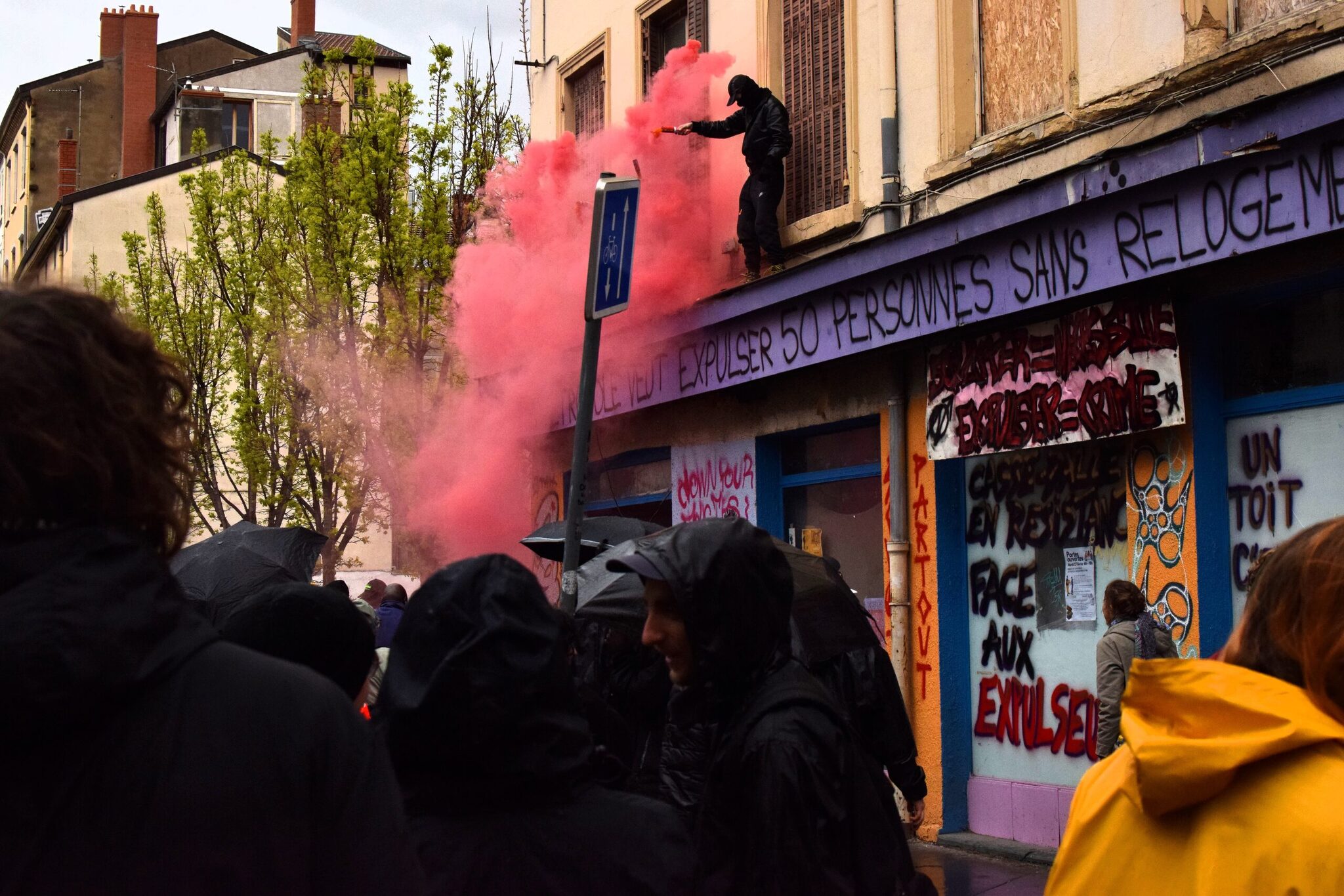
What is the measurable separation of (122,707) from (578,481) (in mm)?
4425

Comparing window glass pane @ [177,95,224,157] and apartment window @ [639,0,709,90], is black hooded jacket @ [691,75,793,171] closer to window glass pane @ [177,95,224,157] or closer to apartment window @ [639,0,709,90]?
apartment window @ [639,0,709,90]

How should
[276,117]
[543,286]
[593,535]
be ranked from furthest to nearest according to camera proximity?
[276,117]
[543,286]
[593,535]

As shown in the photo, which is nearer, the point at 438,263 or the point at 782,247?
the point at 782,247

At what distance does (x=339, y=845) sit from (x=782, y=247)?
1045cm

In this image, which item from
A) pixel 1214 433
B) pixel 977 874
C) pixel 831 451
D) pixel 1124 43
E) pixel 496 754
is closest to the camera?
pixel 496 754

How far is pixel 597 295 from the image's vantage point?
20.2 ft

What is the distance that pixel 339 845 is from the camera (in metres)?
1.64

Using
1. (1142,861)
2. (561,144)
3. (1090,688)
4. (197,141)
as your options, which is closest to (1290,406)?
(1090,688)

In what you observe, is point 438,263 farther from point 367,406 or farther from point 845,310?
point 845,310

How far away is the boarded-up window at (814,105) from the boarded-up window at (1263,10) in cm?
368

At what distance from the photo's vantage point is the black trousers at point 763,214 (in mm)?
11609

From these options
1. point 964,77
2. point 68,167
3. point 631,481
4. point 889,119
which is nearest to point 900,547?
point 889,119

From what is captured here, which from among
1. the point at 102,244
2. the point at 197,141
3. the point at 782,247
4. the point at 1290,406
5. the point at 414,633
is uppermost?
the point at 102,244

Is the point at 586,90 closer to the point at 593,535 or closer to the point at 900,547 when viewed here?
the point at 900,547
